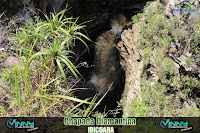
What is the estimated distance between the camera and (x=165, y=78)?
4656 mm

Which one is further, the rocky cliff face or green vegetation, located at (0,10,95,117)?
the rocky cliff face

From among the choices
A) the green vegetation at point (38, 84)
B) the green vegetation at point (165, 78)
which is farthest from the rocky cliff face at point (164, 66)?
the green vegetation at point (38, 84)

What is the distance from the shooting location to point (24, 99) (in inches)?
73.0

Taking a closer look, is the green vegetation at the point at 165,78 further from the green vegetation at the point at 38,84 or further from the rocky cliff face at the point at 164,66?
the green vegetation at the point at 38,84

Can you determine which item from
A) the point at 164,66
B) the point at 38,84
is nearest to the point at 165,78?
the point at 164,66

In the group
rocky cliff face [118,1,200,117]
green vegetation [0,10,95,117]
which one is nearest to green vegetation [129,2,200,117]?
rocky cliff face [118,1,200,117]

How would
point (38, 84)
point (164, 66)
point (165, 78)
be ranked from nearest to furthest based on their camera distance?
point (38, 84), point (165, 78), point (164, 66)

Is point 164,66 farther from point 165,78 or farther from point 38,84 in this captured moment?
point 38,84

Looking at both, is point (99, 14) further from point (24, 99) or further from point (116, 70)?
point (24, 99)

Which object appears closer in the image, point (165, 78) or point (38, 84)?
point (38, 84)

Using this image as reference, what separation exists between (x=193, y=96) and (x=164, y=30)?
110 inches

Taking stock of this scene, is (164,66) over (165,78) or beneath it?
over

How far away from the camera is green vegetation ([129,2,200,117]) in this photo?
13.6 ft

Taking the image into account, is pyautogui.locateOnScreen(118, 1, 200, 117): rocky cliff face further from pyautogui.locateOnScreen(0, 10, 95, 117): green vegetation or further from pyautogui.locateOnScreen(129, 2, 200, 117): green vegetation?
pyautogui.locateOnScreen(0, 10, 95, 117): green vegetation
